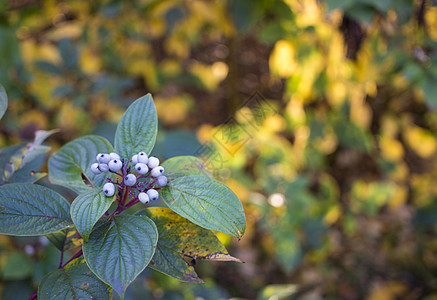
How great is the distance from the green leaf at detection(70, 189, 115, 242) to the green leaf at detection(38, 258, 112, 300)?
86mm

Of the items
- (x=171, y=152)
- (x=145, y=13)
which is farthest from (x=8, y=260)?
(x=145, y=13)

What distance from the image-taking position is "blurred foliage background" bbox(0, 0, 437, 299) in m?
1.46

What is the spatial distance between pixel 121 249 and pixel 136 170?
0.10m

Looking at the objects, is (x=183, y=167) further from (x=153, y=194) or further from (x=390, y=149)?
(x=390, y=149)

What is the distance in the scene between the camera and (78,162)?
1.99 feet

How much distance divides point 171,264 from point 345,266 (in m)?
1.94

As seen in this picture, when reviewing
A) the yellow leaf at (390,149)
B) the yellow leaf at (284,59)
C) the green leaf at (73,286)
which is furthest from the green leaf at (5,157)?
the yellow leaf at (390,149)

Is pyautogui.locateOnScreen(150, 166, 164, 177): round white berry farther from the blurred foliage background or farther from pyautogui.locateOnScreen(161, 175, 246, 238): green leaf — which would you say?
the blurred foliage background

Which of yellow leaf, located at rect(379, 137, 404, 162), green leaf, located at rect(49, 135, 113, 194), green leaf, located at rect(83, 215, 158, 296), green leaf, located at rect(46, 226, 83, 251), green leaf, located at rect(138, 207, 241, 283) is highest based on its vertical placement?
green leaf, located at rect(49, 135, 113, 194)

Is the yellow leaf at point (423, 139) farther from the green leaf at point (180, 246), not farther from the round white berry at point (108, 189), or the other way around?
the round white berry at point (108, 189)

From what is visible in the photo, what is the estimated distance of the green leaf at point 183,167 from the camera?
0.56 m

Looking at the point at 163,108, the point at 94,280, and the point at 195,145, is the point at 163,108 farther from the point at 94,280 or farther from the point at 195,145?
the point at 94,280

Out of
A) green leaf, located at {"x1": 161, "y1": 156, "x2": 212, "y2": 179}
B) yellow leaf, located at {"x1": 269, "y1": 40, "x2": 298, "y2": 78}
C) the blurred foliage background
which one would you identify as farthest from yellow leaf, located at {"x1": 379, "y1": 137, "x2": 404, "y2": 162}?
green leaf, located at {"x1": 161, "y1": 156, "x2": 212, "y2": 179}

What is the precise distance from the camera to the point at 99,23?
1.95m
